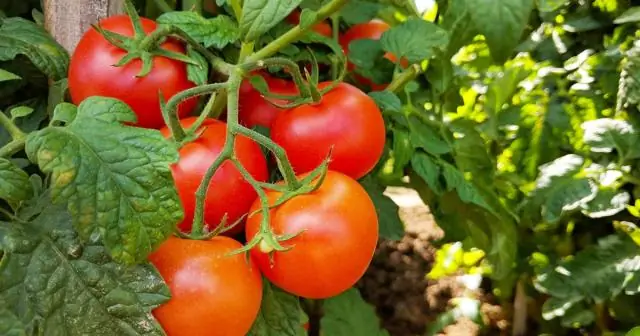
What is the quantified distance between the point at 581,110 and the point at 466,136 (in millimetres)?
412

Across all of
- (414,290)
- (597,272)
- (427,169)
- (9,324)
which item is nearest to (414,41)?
(427,169)

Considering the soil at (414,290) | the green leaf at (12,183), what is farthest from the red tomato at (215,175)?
the soil at (414,290)

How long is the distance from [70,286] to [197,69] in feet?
0.67

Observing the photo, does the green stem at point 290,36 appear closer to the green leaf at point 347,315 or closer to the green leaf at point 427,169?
the green leaf at point 427,169

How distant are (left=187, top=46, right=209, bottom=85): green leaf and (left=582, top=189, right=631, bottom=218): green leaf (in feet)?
2.58

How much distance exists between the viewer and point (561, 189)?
121cm

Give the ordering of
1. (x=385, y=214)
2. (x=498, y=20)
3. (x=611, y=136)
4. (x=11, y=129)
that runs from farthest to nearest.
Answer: (x=611, y=136), (x=385, y=214), (x=11, y=129), (x=498, y=20)

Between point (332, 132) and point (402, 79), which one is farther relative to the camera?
point (402, 79)

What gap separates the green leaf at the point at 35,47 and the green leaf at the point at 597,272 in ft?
3.05

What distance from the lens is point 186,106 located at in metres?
0.66

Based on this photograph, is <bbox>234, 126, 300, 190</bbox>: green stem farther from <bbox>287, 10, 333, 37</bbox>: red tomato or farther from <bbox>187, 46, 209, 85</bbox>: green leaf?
<bbox>287, 10, 333, 37</bbox>: red tomato

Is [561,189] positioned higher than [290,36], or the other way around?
[290,36]

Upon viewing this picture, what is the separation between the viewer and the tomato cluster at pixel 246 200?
0.54m

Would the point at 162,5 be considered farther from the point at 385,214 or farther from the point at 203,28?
the point at 385,214
